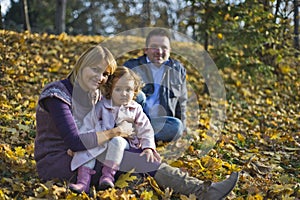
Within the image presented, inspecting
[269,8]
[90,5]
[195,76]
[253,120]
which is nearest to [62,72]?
[195,76]

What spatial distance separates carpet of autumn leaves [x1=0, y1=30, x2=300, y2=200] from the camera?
308 centimetres

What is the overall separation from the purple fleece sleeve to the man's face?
168 cm

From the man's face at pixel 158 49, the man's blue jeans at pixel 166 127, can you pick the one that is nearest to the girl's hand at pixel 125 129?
the man's blue jeans at pixel 166 127

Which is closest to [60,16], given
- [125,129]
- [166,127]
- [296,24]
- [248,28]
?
[248,28]

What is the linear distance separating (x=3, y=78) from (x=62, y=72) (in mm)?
1280

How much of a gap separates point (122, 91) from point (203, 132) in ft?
6.72

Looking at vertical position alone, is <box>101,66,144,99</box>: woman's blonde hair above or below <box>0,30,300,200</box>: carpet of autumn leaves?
above

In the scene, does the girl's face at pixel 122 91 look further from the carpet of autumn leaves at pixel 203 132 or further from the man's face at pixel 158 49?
the man's face at pixel 158 49

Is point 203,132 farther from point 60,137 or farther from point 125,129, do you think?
point 60,137

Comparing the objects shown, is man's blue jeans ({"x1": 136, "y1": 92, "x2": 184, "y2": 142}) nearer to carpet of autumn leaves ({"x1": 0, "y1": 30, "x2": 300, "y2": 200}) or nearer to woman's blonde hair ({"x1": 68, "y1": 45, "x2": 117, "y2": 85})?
carpet of autumn leaves ({"x1": 0, "y1": 30, "x2": 300, "y2": 200})

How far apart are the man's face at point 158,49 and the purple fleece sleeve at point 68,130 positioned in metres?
1.68

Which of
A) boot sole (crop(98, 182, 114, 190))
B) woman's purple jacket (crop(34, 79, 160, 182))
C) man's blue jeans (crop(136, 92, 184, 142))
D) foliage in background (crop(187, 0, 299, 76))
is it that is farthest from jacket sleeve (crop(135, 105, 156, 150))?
foliage in background (crop(187, 0, 299, 76))

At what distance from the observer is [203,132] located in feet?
16.3

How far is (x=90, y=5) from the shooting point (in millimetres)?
24250
